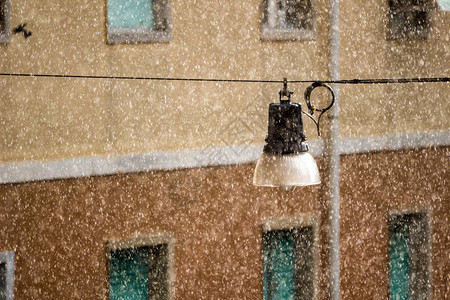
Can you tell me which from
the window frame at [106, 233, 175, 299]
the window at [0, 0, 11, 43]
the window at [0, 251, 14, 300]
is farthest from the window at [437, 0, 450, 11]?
the window at [0, 251, 14, 300]

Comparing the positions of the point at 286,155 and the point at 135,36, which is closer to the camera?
the point at 286,155

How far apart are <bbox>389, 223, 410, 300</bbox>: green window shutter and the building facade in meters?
0.03

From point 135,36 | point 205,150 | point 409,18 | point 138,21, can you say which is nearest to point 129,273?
point 205,150

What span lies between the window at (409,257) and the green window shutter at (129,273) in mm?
3360

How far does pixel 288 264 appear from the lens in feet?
30.8

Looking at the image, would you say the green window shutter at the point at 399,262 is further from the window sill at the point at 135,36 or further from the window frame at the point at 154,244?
the window sill at the point at 135,36

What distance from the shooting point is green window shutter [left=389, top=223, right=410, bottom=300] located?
1024 centimetres

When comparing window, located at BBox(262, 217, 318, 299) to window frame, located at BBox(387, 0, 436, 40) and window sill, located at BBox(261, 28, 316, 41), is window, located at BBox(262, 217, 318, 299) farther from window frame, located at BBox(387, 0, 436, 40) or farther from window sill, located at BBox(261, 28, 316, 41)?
window frame, located at BBox(387, 0, 436, 40)

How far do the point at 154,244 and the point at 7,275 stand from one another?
4.99 ft

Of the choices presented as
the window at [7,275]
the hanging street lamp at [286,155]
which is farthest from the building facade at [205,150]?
the hanging street lamp at [286,155]

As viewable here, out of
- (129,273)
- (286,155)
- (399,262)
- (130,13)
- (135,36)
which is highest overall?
(130,13)

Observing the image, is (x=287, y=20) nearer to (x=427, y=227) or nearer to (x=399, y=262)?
(x=427, y=227)

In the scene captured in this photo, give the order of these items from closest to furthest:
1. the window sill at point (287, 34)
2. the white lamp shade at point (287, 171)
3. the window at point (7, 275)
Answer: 1. the white lamp shade at point (287, 171)
2. the window at point (7, 275)
3. the window sill at point (287, 34)

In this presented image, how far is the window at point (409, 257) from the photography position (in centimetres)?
1027
